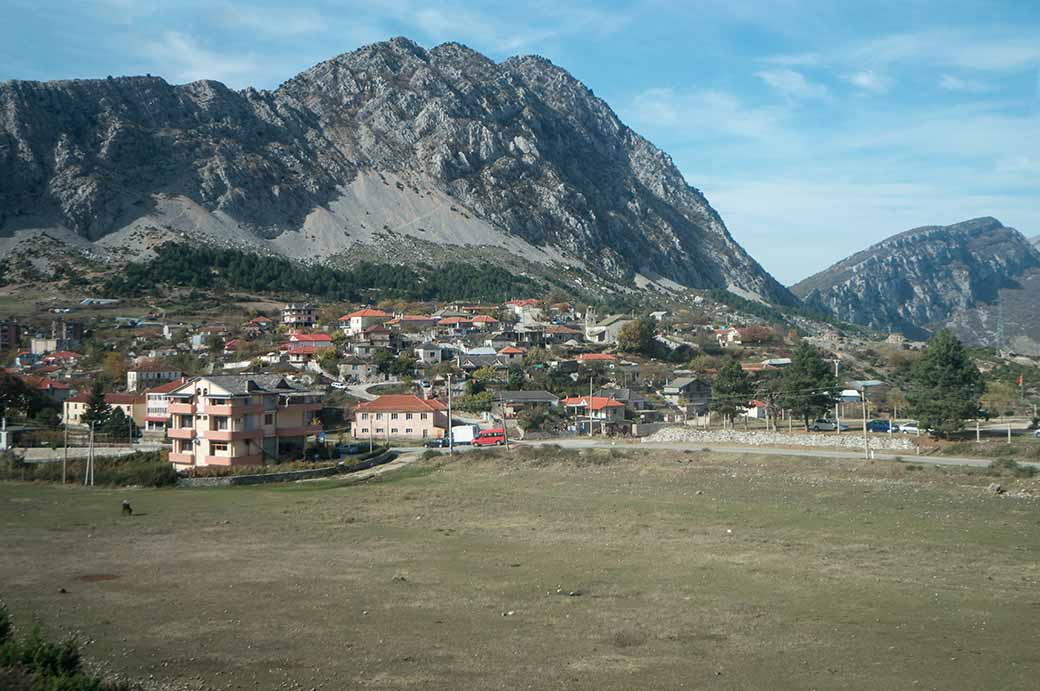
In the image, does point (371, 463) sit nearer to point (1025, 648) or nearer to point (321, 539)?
point (321, 539)

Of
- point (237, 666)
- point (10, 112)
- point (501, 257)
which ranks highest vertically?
point (10, 112)

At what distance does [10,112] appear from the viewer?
539 feet

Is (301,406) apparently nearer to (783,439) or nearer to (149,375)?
(783,439)

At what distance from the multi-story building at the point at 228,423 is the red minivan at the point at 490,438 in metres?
10.9

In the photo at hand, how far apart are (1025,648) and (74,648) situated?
1405 cm

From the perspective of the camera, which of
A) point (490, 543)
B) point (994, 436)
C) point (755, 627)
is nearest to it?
point (755, 627)

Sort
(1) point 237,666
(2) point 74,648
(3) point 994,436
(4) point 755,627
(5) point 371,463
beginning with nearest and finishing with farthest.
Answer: (2) point 74,648
(1) point 237,666
(4) point 755,627
(5) point 371,463
(3) point 994,436

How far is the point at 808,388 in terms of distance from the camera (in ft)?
184

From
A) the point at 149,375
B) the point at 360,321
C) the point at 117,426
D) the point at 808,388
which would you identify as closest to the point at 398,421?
the point at 117,426

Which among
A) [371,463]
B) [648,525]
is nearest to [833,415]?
[371,463]

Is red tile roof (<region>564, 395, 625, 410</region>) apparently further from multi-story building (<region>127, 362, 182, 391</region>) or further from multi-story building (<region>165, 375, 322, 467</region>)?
multi-story building (<region>127, 362, 182, 391</region>)

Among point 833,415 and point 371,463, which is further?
point 833,415

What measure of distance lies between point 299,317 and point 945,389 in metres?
72.5

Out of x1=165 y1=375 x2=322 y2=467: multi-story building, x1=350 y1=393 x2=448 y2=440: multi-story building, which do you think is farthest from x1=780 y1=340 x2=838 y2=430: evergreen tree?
x1=165 y1=375 x2=322 y2=467: multi-story building
